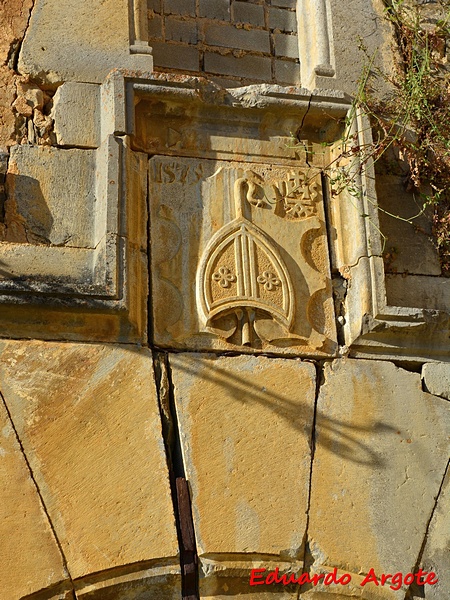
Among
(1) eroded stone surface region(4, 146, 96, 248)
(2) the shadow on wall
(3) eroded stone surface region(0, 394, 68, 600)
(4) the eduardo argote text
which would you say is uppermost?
(1) eroded stone surface region(4, 146, 96, 248)

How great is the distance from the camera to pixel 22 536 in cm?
371

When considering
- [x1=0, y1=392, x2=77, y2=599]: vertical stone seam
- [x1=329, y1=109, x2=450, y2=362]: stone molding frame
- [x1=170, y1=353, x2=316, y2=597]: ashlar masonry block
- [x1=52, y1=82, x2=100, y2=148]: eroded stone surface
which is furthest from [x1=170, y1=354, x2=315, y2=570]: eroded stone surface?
[x1=52, y1=82, x2=100, y2=148]: eroded stone surface

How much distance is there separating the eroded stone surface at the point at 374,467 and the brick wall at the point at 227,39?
59.5 inches

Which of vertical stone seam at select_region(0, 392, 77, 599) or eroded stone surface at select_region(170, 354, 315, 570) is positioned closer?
vertical stone seam at select_region(0, 392, 77, 599)

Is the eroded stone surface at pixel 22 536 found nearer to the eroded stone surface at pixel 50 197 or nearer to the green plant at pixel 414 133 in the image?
the eroded stone surface at pixel 50 197

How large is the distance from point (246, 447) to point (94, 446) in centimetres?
57

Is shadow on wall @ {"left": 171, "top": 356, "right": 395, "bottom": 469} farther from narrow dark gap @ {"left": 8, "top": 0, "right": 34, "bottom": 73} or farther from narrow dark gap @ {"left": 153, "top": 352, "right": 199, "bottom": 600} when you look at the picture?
narrow dark gap @ {"left": 8, "top": 0, "right": 34, "bottom": 73}

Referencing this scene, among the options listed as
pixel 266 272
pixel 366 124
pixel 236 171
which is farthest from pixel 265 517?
pixel 366 124

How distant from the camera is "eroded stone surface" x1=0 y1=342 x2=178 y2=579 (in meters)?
3.77

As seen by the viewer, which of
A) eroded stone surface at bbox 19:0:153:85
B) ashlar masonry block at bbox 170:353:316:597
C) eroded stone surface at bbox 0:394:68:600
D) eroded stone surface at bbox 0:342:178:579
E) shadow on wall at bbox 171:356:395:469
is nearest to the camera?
eroded stone surface at bbox 0:394:68:600

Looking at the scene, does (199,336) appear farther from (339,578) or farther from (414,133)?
(414,133)

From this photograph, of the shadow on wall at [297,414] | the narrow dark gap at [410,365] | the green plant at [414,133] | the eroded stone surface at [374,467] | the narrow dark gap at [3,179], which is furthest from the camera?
the green plant at [414,133]

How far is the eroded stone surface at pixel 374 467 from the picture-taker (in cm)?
399

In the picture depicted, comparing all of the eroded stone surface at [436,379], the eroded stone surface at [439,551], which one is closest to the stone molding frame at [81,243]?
the eroded stone surface at [436,379]
